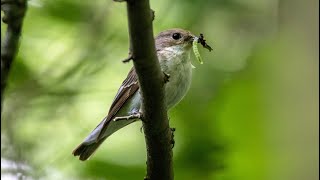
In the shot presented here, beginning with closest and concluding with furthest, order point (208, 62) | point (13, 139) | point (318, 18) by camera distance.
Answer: point (318, 18) → point (13, 139) → point (208, 62)

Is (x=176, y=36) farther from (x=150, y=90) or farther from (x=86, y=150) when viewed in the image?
(x=150, y=90)

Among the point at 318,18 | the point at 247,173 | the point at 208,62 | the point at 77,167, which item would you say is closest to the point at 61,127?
the point at 77,167

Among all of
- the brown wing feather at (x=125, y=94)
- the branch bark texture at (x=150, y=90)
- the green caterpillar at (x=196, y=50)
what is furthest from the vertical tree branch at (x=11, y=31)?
the brown wing feather at (x=125, y=94)

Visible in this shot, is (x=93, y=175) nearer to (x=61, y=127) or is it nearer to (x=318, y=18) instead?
(x=61, y=127)

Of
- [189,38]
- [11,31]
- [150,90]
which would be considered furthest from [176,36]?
[11,31]

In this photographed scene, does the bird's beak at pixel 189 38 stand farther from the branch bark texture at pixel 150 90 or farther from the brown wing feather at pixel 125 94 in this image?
the branch bark texture at pixel 150 90

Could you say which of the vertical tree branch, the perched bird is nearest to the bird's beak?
the perched bird
